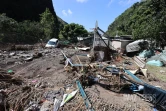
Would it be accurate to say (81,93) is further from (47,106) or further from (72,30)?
(72,30)

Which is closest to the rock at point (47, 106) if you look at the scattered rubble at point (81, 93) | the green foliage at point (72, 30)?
the scattered rubble at point (81, 93)

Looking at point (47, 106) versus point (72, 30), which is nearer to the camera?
point (47, 106)

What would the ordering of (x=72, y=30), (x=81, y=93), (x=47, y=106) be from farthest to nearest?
(x=72, y=30), (x=81, y=93), (x=47, y=106)

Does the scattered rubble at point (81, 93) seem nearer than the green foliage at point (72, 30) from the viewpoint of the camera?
Yes

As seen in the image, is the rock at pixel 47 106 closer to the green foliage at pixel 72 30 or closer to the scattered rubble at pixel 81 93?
the scattered rubble at pixel 81 93

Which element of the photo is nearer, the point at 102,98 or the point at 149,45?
the point at 102,98

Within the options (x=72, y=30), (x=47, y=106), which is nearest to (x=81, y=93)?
(x=47, y=106)

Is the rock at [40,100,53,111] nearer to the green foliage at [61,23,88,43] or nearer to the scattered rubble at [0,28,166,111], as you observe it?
the scattered rubble at [0,28,166,111]

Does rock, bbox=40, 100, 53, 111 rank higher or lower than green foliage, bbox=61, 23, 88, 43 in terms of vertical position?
lower

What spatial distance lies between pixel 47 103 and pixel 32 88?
37.9 inches

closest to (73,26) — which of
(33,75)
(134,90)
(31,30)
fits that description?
(31,30)

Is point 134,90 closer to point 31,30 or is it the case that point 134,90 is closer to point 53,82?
point 53,82

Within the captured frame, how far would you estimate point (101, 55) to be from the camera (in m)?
9.45

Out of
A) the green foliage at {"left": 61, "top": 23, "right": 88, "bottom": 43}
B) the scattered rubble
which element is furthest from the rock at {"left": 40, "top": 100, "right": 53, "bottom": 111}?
the green foliage at {"left": 61, "top": 23, "right": 88, "bottom": 43}
